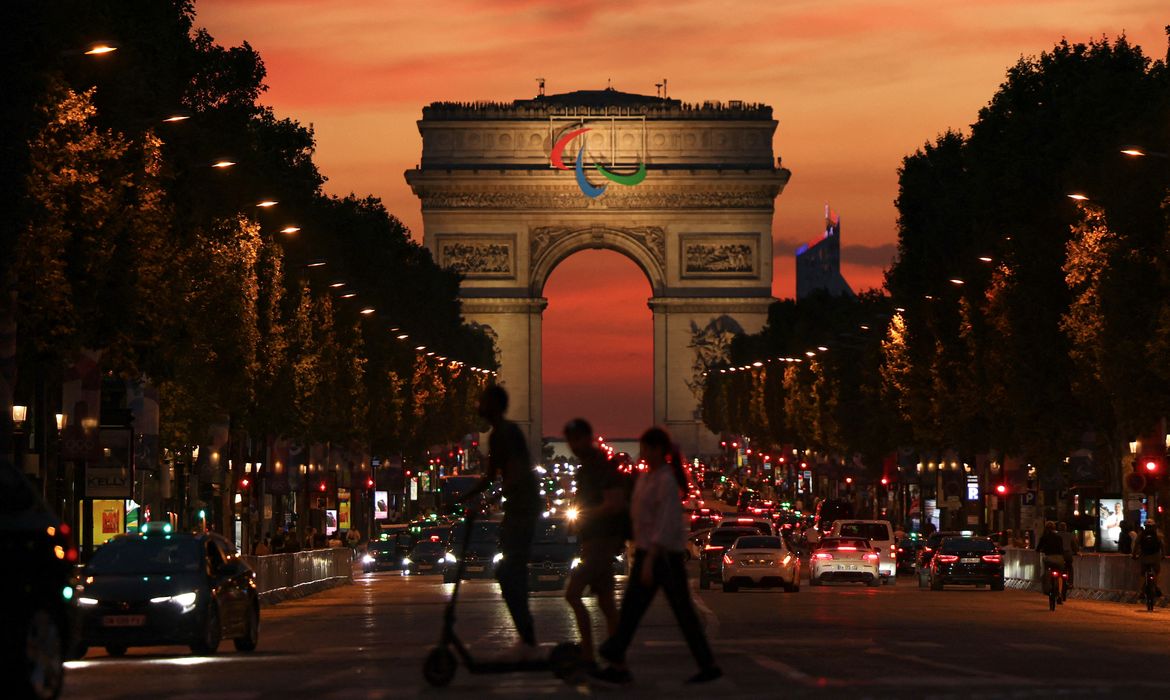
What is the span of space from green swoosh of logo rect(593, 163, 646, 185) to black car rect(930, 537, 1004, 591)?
108593 millimetres

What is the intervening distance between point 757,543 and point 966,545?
6.18m

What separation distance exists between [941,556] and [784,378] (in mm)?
88019

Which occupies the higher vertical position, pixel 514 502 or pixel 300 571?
pixel 514 502

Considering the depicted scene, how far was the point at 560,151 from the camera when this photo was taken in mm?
168000

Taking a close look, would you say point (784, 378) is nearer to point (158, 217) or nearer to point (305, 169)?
point (305, 169)

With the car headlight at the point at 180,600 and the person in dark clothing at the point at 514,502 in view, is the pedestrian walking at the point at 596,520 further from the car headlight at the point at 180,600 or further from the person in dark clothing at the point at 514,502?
the car headlight at the point at 180,600

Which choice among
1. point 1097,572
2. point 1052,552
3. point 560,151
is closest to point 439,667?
point 1052,552

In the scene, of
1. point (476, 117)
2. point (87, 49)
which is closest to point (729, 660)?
point (87, 49)

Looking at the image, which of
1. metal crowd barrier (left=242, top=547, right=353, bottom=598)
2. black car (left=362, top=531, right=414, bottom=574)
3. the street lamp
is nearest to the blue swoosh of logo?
black car (left=362, top=531, right=414, bottom=574)

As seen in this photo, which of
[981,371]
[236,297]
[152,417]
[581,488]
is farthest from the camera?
[981,371]

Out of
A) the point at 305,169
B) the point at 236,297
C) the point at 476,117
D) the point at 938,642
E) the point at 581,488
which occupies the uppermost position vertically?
the point at 476,117

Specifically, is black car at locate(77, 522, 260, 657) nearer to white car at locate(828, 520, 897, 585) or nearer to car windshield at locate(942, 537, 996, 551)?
car windshield at locate(942, 537, 996, 551)

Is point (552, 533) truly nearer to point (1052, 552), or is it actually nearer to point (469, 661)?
point (1052, 552)

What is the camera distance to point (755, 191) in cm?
16862
